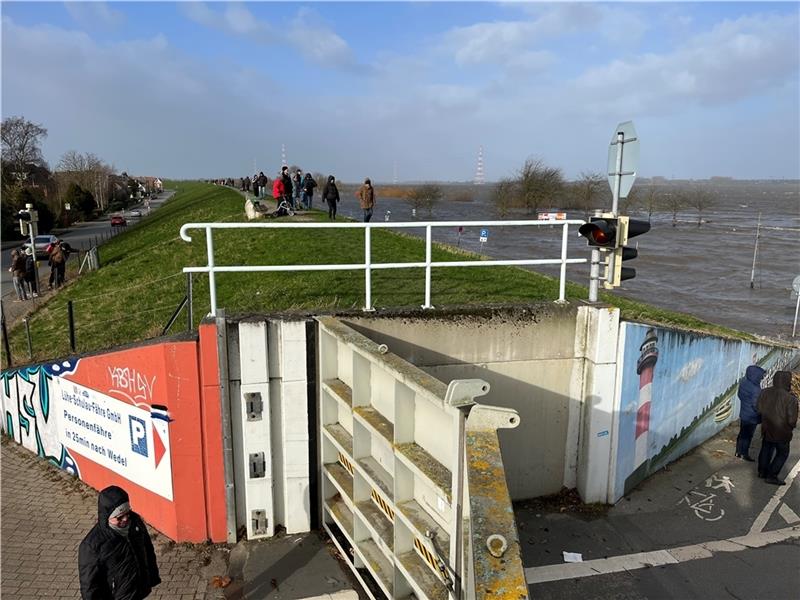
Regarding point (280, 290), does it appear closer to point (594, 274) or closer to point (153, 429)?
point (153, 429)

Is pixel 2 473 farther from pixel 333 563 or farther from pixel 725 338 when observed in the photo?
pixel 725 338

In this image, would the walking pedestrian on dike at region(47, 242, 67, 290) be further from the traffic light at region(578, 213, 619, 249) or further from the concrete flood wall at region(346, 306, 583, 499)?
the traffic light at region(578, 213, 619, 249)

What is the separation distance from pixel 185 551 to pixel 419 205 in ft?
246

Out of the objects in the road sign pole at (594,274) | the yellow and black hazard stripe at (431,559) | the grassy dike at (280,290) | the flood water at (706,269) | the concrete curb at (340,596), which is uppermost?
the road sign pole at (594,274)

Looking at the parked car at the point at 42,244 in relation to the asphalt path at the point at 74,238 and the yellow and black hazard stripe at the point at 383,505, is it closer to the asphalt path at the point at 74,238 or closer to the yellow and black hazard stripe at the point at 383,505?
the asphalt path at the point at 74,238

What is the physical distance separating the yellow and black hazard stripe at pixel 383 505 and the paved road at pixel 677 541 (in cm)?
191

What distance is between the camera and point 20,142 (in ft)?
265

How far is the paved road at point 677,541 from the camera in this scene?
6.16m

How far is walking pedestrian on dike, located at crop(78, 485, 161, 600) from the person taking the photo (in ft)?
13.7

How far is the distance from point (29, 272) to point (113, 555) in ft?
63.3

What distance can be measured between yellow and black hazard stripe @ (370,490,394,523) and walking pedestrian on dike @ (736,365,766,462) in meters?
6.57

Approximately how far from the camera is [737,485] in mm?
8664

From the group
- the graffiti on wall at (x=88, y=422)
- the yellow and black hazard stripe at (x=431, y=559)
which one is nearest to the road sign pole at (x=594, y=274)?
the yellow and black hazard stripe at (x=431, y=559)

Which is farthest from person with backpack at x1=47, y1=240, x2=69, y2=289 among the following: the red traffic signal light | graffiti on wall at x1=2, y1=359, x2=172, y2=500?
the red traffic signal light
